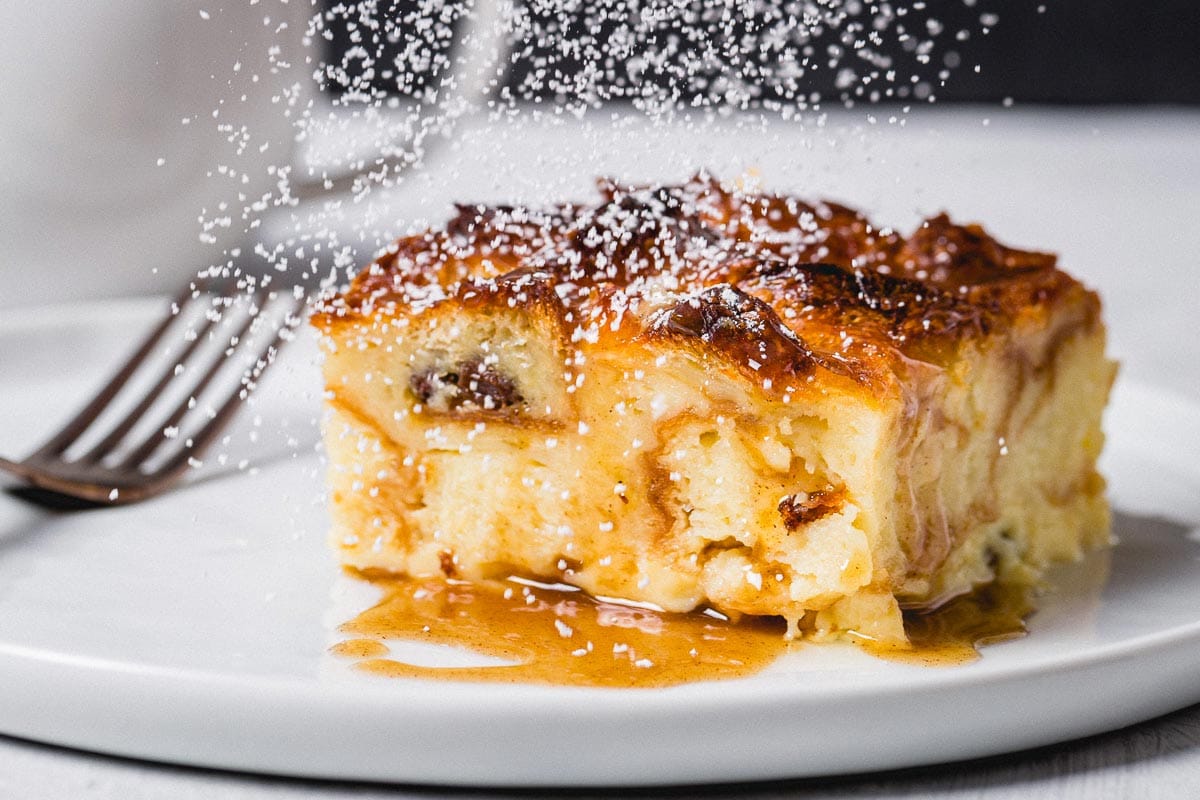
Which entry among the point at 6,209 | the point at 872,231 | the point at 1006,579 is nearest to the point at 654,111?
the point at 872,231

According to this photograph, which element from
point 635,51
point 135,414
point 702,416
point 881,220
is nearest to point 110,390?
point 135,414

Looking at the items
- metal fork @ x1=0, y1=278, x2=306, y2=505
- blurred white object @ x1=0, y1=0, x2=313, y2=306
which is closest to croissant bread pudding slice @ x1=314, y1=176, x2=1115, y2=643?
metal fork @ x1=0, y1=278, x2=306, y2=505

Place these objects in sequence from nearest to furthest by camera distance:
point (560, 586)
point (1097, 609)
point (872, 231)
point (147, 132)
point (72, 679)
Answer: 1. point (72, 679)
2. point (1097, 609)
3. point (560, 586)
4. point (872, 231)
5. point (147, 132)

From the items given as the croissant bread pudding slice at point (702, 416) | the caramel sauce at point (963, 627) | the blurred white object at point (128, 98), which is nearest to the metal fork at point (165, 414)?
the blurred white object at point (128, 98)

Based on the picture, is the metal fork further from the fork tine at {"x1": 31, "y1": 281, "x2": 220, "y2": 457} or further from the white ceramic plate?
the white ceramic plate

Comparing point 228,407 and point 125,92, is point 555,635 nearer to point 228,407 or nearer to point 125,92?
point 228,407

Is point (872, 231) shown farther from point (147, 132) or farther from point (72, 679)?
point (147, 132)

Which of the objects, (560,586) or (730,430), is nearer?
(730,430)
